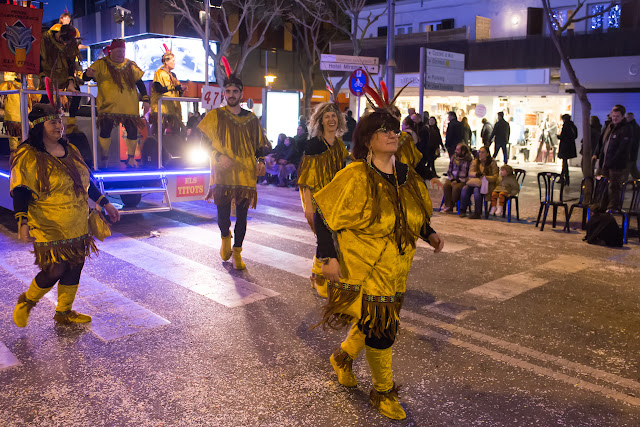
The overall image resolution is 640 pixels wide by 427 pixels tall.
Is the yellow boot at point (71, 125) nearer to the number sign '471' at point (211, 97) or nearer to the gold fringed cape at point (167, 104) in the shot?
the gold fringed cape at point (167, 104)

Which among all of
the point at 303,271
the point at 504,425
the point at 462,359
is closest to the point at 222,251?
the point at 303,271

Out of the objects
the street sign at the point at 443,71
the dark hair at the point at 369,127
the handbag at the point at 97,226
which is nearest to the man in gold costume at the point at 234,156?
the handbag at the point at 97,226

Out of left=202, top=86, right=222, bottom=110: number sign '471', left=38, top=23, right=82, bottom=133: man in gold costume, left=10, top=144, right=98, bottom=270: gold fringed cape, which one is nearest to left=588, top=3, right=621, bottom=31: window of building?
left=202, top=86, right=222, bottom=110: number sign '471'

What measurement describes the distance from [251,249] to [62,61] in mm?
4829

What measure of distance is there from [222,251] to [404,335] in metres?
3.00

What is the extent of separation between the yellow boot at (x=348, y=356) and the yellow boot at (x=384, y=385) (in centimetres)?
27

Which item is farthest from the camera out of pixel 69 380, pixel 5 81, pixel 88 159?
pixel 5 81

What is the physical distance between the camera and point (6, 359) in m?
4.64

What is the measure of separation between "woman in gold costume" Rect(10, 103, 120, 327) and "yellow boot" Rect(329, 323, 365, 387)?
2416mm

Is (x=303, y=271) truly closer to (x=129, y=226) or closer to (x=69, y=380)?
(x=69, y=380)

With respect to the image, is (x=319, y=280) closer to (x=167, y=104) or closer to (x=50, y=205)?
(x=50, y=205)

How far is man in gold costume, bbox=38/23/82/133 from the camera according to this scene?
10.2 meters

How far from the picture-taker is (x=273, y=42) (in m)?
42.3

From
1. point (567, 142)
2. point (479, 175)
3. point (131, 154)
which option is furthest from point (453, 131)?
point (131, 154)
